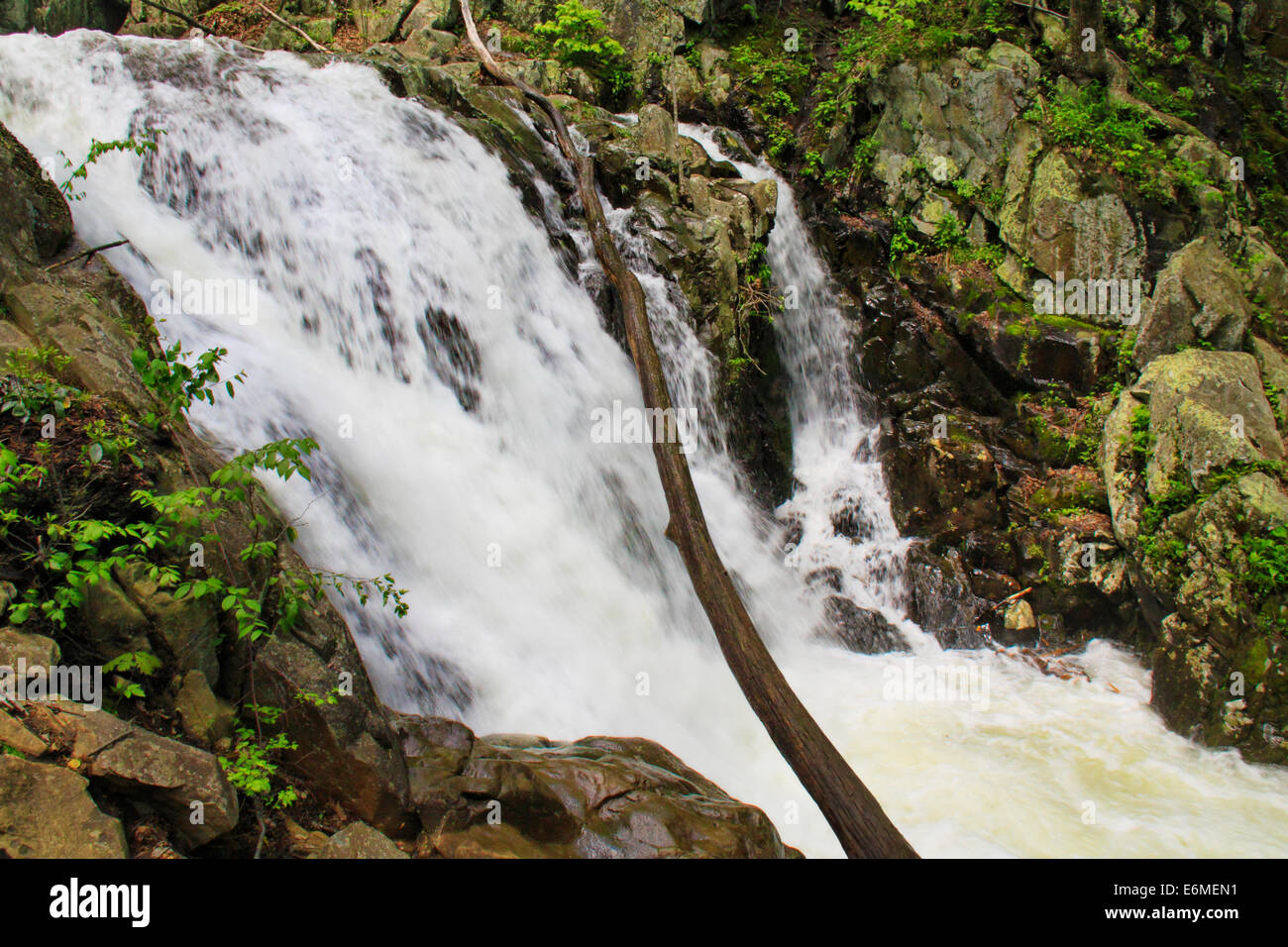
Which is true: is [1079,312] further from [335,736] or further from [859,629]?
[335,736]

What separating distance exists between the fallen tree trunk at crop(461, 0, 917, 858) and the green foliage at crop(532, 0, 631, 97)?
8.11 metres

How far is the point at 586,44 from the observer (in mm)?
12898

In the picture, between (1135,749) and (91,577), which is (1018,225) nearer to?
(1135,749)

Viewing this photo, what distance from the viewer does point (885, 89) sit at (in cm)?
1202

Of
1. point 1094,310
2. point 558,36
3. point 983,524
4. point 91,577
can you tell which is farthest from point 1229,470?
point 558,36

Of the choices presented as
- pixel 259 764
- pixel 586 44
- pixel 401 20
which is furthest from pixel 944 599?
pixel 401 20

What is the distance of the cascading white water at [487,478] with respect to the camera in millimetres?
5301

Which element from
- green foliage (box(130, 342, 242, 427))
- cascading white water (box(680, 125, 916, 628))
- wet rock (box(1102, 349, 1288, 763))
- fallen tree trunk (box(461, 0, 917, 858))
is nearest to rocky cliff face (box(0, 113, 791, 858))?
green foliage (box(130, 342, 242, 427))

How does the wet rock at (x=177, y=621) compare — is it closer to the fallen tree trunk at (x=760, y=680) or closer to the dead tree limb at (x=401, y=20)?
the fallen tree trunk at (x=760, y=680)

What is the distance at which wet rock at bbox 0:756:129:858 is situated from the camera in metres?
2.05

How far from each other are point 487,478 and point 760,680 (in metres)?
3.16

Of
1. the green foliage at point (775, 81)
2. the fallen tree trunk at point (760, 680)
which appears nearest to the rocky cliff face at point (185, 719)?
the fallen tree trunk at point (760, 680)

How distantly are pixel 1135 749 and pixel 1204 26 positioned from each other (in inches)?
555

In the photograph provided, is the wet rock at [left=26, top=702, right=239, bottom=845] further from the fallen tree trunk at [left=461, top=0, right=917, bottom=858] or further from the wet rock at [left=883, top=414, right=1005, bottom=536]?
the wet rock at [left=883, top=414, right=1005, bottom=536]
